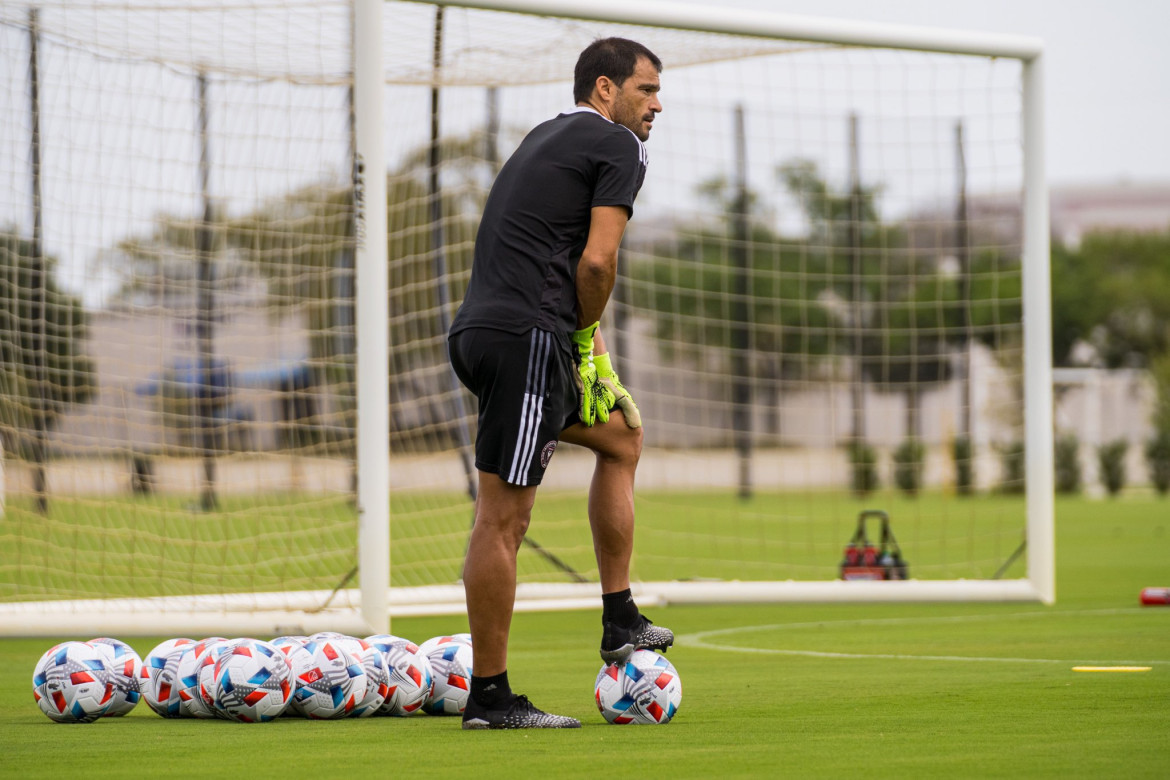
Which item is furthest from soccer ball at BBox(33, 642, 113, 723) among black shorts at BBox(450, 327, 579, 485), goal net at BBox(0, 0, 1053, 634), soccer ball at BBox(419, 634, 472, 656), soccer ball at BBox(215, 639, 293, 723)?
goal net at BBox(0, 0, 1053, 634)

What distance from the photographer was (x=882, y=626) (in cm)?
862

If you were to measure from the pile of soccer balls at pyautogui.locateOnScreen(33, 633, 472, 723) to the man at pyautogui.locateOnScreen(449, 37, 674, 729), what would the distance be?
49 cm

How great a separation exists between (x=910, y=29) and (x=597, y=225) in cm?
584

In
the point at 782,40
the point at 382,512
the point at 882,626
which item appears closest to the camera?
the point at 382,512

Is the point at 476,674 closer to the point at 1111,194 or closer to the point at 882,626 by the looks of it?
the point at 882,626

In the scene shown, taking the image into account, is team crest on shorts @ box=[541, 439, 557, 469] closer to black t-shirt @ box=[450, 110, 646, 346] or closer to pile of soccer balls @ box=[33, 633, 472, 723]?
black t-shirt @ box=[450, 110, 646, 346]

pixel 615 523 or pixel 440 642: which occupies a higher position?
pixel 615 523

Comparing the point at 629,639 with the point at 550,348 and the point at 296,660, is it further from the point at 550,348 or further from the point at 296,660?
the point at 296,660

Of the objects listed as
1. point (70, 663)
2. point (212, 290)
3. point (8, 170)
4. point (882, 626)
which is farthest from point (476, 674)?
point (212, 290)

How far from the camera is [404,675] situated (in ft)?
16.9

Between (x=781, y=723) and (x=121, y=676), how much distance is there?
233 centimetres

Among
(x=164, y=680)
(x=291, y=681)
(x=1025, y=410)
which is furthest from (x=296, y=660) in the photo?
(x=1025, y=410)

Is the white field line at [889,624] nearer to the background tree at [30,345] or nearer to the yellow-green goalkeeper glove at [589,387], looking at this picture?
the yellow-green goalkeeper glove at [589,387]

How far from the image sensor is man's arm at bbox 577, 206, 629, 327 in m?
4.70
